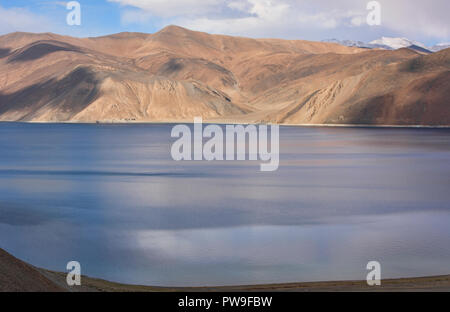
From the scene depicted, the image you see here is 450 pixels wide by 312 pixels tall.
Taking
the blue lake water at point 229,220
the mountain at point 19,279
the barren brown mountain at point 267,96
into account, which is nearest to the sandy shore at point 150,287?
the mountain at point 19,279

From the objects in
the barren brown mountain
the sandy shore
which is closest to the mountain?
the sandy shore

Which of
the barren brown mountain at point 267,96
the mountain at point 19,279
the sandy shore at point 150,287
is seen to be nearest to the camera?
the mountain at point 19,279

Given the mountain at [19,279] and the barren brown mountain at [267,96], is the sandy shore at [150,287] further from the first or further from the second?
the barren brown mountain at [267,96]

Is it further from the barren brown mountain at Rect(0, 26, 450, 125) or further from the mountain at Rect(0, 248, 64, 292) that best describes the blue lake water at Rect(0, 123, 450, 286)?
the barren brown mountain at Rect(0, 26, 450, 125)

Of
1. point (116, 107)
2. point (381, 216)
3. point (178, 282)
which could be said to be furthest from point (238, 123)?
point (178, 282)

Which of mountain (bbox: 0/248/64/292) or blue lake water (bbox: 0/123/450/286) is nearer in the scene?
mountain (bbox: 0/248/64/292)

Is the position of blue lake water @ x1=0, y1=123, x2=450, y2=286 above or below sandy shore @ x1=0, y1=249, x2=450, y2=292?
above

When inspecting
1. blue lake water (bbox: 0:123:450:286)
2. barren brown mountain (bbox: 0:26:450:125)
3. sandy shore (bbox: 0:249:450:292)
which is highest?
barren brown mountain (bbox: 0:26:450:125)

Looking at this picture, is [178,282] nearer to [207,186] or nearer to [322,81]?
[207,186]
